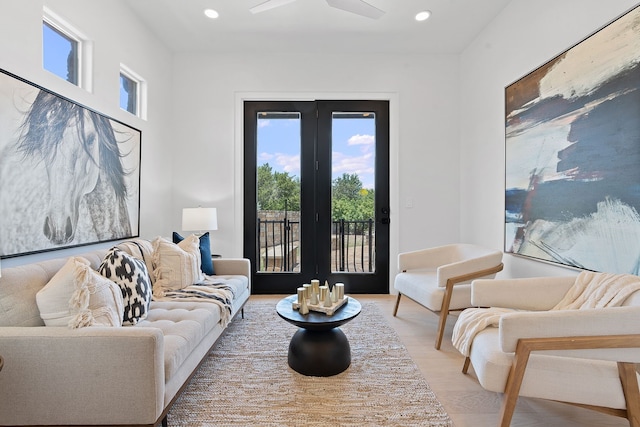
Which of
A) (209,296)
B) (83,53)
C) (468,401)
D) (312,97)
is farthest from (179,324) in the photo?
(312,97)

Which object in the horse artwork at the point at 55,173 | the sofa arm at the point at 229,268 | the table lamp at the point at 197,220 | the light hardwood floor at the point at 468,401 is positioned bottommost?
→ the light hardwood floor at the point at 468,401

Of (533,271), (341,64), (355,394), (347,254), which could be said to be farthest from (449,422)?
(341,64)

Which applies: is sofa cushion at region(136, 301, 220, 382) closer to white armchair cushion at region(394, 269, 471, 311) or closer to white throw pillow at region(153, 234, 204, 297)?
white throw pillow at region(153, 234, 204, 297)

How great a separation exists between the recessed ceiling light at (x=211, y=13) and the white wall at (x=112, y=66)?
2.35 feet

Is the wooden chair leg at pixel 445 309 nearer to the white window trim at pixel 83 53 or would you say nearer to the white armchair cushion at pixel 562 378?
the white armchair cushion at pixel 562 378

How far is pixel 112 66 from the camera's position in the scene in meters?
2.81

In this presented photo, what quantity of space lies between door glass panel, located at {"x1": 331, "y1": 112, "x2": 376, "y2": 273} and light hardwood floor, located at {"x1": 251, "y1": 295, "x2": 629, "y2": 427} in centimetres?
147

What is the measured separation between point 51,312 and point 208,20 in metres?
3.02

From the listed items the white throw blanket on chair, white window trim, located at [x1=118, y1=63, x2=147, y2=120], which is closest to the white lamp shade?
white window trim, located at [x1=118, y1=63, x2=147, y2=120]

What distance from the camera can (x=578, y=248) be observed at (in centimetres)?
216

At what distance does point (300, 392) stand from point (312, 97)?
3262mm

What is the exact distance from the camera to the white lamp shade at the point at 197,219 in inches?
134

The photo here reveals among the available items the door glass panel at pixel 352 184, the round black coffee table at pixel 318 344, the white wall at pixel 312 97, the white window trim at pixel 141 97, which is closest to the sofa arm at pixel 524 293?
the round black coffee table at pixel 318 344

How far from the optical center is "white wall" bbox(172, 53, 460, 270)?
13.0ft
